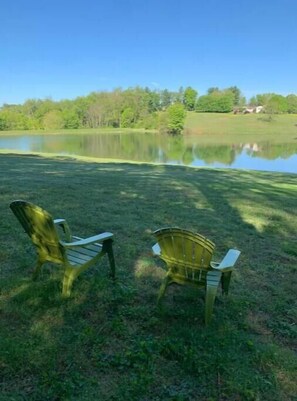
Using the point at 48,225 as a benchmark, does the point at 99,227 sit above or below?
below

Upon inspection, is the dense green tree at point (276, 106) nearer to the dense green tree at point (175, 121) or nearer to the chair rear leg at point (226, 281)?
the dense green tree at point (175, 121)

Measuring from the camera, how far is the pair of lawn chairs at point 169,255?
3076 millimetres

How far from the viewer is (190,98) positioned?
129 meters

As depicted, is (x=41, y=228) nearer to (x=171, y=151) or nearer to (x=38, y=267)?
(x=38, y=267)

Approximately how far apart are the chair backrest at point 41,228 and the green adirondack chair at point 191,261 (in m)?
0.91

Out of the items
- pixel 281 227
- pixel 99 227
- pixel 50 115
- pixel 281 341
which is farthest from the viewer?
pixel 50 115

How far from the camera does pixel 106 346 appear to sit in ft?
9.36

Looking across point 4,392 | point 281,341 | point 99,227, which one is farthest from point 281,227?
point 4,392

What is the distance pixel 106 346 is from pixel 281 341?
141 cm

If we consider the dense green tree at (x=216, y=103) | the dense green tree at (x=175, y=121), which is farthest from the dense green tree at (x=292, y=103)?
the dense green tree at (x=175, y=121)

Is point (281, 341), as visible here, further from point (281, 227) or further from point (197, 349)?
point (281, 227)

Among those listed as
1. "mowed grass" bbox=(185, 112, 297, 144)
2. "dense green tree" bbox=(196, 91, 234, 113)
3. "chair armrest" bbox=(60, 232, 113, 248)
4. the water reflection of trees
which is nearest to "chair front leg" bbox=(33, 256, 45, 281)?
"chair armrest" bbox=(60, 232, 113, 248)

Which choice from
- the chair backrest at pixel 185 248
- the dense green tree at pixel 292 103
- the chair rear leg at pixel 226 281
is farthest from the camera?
the dense green tree at pixel 292 103

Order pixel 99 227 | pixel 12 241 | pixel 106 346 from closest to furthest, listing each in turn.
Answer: pixel 106 346, pixel 12 241, pixel 99 227
